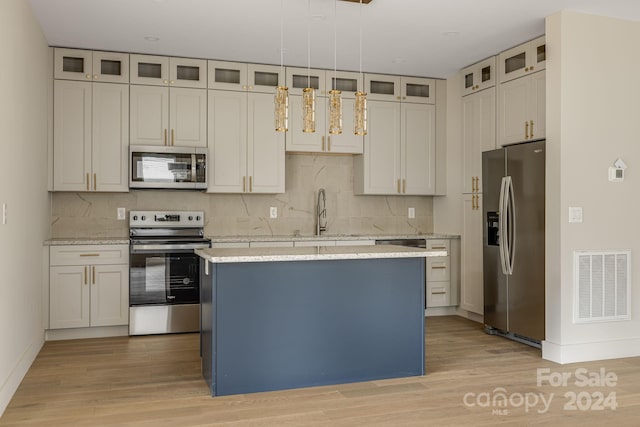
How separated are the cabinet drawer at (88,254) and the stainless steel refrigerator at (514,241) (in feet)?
10.7

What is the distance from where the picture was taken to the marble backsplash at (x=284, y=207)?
550 cm

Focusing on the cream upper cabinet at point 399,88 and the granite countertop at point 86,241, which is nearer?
the granite countertop at point 86,241

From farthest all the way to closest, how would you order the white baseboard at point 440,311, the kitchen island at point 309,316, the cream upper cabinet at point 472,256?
the white baseboard at point 440,311 < the cream upper cabinet at point 472,256 < the kitchen island at point 309,316

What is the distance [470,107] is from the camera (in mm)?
5719

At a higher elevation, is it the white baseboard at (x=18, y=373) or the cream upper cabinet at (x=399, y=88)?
the cream upper cabinet at (x=399, y=88)

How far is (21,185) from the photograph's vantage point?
151 inches

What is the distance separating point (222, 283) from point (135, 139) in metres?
2.47

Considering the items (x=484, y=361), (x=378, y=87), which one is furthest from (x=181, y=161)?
(x=484, y=361)

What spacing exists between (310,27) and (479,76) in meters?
1.89

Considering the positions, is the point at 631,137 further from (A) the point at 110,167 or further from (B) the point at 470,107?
(A) the point at 110,167

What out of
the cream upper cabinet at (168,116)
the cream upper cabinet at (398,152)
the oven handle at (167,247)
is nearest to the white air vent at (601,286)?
the cream upper cabinet at (398,152)

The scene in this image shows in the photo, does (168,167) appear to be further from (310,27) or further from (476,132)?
(476,132)

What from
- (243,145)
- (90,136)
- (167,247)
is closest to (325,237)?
(243,145)

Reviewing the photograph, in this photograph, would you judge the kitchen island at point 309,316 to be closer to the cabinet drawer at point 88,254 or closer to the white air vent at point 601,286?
the white air vent at point 601,286
